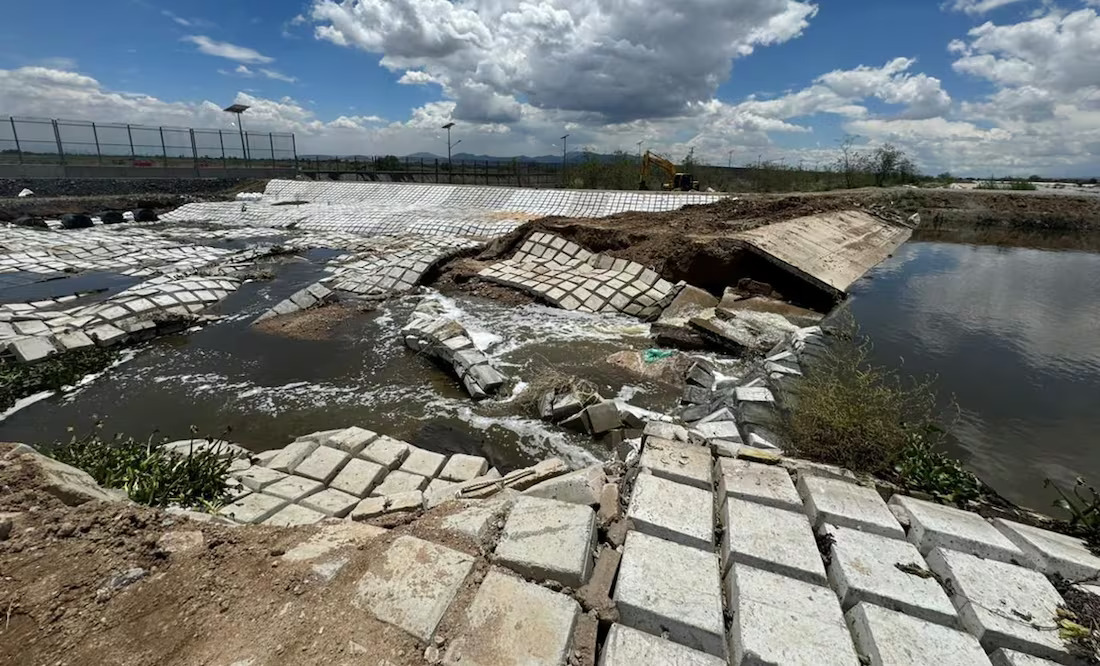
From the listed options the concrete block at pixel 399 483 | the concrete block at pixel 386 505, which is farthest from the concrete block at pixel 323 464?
the concrete block at pixel 386 505

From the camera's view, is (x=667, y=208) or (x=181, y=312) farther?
(x=667, y=208)

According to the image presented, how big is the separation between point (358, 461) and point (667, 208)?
15.3 meters

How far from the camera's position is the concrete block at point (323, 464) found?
13.5 feet

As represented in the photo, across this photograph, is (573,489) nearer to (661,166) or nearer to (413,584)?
(413,584)

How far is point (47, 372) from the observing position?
6418 millimetres

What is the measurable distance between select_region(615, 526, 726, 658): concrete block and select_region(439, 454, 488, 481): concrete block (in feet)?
7.10

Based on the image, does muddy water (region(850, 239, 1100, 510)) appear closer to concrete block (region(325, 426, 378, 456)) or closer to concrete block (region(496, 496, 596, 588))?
concrete block (region(496, 496, 596, 588))

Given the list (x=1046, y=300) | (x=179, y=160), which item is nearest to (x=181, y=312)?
(x=1046, y=300)

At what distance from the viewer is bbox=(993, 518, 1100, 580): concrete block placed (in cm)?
237

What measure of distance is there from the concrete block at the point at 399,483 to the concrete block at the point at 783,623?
2.63 metres

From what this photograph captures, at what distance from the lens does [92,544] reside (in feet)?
7.39

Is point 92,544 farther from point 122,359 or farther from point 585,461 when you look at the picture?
point 122,359

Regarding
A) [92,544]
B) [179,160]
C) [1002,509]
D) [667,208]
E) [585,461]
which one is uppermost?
[179,160]

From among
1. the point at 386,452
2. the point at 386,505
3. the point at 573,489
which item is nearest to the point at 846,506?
the point at 573,489
